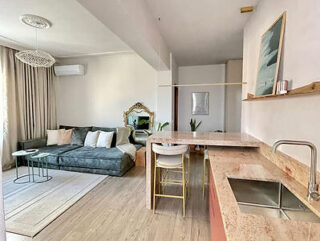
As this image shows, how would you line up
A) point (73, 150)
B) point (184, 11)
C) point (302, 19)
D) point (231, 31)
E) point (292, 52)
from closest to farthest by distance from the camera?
point (302, 19) < point (292, 52) < point (184, 11) < point (231, 31) < point (73, 150)

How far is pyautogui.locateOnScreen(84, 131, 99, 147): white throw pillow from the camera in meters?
4.07

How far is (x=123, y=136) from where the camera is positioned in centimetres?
411

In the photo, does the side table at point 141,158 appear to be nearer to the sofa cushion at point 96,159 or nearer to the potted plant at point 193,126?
the sofa cushion at point 96,159

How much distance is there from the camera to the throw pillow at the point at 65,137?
4310 mm

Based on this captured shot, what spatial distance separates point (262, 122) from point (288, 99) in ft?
1.90

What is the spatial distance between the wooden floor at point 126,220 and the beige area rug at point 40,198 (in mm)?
112

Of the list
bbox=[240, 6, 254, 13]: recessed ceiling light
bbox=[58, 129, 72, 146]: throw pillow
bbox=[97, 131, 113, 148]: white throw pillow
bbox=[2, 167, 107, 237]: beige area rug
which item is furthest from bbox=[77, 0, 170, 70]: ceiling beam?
bbox=[58, 129, 72, 146]: throw pillow

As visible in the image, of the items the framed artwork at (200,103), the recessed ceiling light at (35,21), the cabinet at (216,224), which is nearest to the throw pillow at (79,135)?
the recessed ceiling light at (35,21)

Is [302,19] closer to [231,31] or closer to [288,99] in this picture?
[288,99]

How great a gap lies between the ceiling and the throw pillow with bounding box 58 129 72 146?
3.35m

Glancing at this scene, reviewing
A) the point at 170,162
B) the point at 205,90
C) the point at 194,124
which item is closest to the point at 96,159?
the point at 170,162

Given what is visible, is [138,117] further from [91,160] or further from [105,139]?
[91,160]

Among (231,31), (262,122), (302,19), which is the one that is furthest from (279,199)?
(231,31)

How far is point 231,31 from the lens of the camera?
2.88 meters
